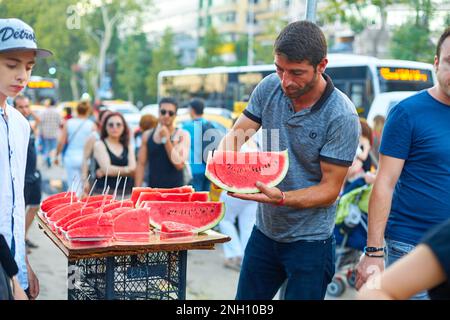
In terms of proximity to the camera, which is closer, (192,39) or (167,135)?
(167,135)

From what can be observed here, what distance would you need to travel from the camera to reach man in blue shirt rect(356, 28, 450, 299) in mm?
3648

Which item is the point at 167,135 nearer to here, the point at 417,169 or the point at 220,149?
the point at 220,149

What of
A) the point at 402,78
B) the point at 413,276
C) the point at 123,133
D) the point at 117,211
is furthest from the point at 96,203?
the point at 402,78

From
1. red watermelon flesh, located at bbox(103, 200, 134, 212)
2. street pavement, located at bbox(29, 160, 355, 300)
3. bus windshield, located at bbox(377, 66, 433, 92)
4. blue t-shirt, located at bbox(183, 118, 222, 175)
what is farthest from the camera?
bus windshield, located at bbox(377, 66, 433, 92)

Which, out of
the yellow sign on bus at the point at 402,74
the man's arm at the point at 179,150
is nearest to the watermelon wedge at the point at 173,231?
the man's arm at the point at 179,150

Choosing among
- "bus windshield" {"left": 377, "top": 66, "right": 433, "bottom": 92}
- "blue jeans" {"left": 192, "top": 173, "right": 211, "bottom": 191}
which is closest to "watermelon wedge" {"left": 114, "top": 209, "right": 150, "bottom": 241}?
"blue jeans" {"left": 192, "top": 173, "right": 211, "bottom": 191}

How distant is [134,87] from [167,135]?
159 feet

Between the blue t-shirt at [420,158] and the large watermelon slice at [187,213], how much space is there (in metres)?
1.11

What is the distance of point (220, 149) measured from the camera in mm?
4125

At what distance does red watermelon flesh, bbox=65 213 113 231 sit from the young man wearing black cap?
1.08 ft

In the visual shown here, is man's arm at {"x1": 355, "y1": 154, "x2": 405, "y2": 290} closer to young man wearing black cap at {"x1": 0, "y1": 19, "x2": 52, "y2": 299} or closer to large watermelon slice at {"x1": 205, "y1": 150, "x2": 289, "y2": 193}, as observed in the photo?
large watermelon slice at {"x1": 205, "y1": 150, "x2": 289, "y2": 193}
